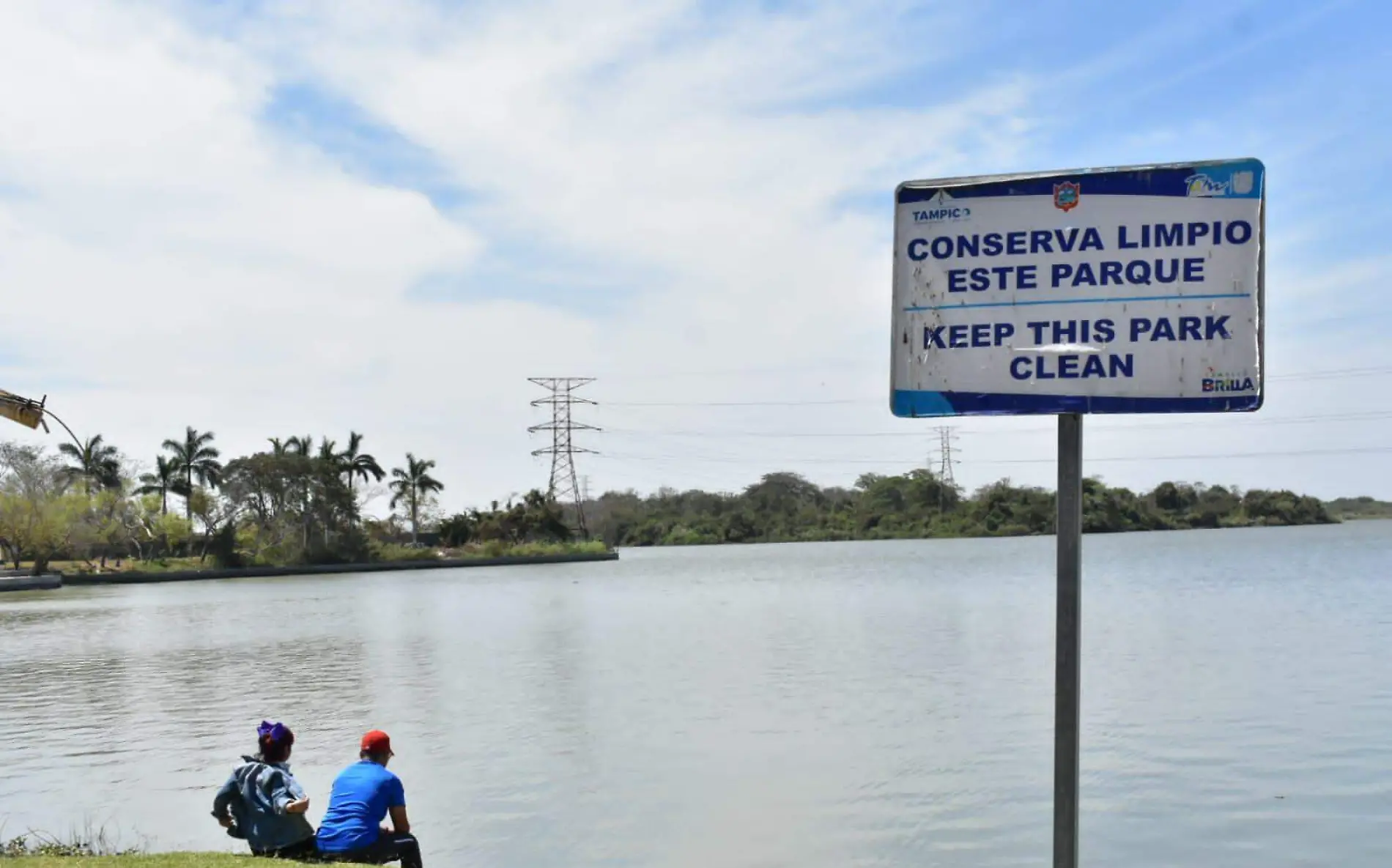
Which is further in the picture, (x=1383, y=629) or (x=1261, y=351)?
(x=1383, y=629)

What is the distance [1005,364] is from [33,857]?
26.9ft

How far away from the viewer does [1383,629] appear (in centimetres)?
3644

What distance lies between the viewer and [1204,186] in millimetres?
4625

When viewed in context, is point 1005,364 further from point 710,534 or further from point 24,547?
point 710,534

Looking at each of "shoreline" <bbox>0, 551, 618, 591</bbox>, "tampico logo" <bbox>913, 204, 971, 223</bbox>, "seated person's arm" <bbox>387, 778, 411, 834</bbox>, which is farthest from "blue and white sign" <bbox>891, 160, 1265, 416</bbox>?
"shoreline" <bbox>0, 551, 618, 591</bbox>

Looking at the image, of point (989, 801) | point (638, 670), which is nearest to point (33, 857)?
point (989, 801)

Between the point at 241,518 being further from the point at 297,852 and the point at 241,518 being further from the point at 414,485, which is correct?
the point at 297,852

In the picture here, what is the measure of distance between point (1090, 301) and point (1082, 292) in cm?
5

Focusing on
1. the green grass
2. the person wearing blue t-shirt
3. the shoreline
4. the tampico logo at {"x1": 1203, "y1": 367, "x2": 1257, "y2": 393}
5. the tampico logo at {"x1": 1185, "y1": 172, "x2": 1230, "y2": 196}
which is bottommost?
the shoreline

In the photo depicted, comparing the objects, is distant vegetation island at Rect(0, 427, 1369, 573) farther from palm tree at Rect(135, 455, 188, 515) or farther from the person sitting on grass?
the person sitting on grass

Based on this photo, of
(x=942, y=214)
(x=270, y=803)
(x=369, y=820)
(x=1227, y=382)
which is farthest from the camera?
(x=369, y=820)

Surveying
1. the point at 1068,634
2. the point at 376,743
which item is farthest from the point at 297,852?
the point at 1068,634

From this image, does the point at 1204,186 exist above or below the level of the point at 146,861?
above

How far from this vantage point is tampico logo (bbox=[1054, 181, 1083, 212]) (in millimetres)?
4715
